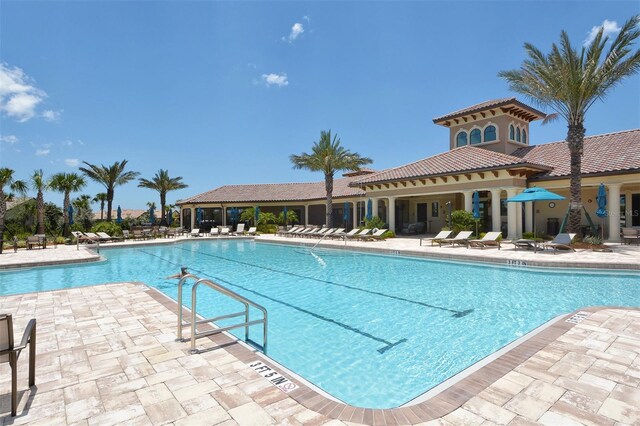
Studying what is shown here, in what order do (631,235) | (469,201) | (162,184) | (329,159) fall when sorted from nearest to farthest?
(631,235), (469,201), (329,159), (162,184)

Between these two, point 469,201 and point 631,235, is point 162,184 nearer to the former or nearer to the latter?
point 469,201

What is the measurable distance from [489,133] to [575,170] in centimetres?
883

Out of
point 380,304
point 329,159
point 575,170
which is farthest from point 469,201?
point 380,304

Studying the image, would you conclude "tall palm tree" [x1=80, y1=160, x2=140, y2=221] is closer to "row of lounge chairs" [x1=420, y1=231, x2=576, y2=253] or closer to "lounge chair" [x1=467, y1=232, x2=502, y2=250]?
"row of lounge chairs" [x1=420, y1=231, x2=576, y2=253]

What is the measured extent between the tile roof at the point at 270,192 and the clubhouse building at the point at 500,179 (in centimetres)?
120

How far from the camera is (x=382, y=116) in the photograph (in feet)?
89.6

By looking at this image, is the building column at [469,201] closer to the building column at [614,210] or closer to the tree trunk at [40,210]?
the building column at [614,210]

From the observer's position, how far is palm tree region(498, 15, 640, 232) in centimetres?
1462

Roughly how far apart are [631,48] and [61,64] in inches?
1000

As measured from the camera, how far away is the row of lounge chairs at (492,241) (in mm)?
14664

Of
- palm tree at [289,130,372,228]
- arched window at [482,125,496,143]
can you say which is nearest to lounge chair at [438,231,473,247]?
arched window at [482,125,496,143]

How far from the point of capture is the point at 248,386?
3.53m

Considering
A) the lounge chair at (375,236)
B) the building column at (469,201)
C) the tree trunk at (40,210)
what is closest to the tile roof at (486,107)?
the building column at (469,201)

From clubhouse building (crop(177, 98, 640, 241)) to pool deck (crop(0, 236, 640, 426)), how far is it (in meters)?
15.1
